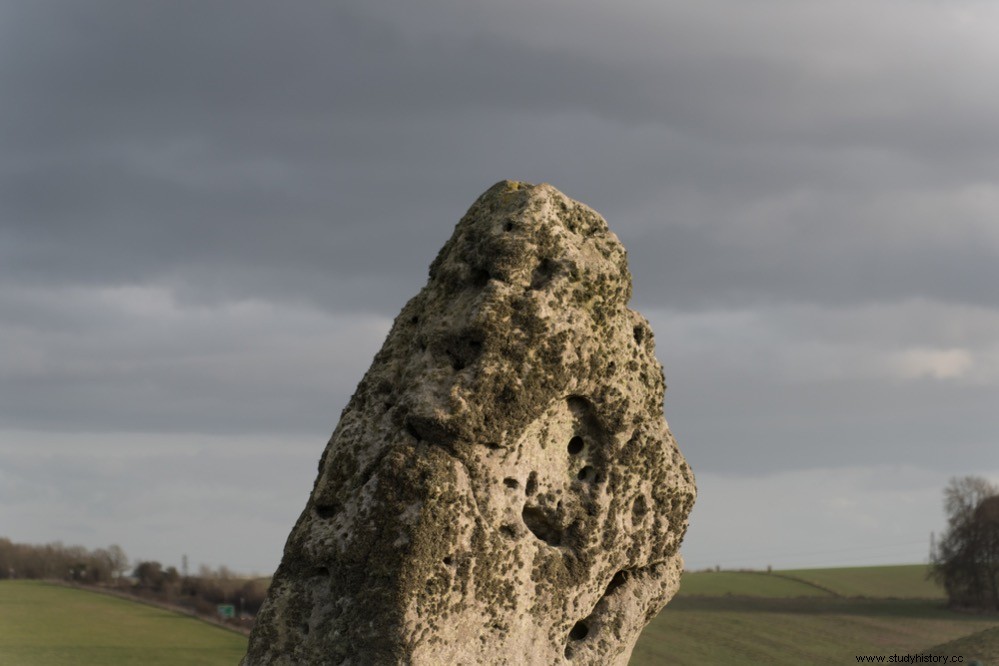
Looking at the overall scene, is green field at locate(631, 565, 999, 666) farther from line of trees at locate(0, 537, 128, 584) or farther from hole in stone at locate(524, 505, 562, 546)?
line of trees at locate(0, 537, 128, 584)

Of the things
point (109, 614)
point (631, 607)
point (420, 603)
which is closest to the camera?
point (420, 603)

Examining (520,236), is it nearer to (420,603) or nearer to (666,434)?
(666,434)

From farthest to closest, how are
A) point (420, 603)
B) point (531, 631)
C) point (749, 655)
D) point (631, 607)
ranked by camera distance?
point (749, 655) → point (631, 607) → point (531, 631) → point (420, 603)

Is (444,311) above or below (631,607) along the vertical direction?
above

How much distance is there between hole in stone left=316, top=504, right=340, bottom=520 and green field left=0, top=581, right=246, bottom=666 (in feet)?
145

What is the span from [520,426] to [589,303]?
1.56 meters

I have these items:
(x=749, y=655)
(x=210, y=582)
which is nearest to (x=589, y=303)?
(x=749, y=655)

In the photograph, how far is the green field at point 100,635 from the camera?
57.9 m

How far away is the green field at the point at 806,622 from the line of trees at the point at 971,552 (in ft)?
6.66

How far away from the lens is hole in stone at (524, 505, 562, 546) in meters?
12.4

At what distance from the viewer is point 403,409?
39.7 feet

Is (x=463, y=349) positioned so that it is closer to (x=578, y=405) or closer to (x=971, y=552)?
(x=578, y=405)

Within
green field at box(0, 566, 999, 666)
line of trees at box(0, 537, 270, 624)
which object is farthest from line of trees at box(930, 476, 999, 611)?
line of trees at box(0, 537, 270, 624)

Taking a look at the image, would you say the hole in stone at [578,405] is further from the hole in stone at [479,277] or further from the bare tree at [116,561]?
the bare tree at [116,561]
